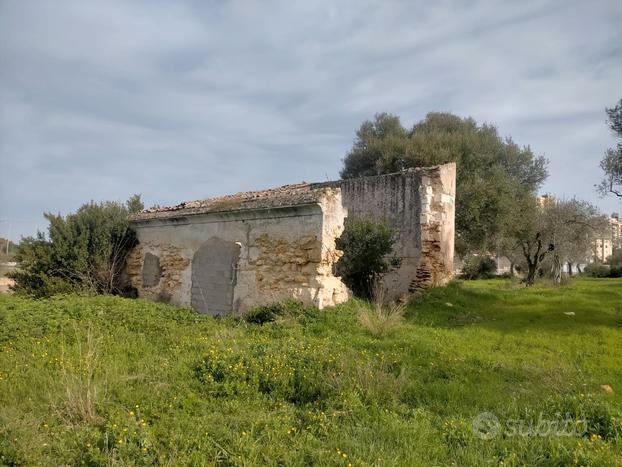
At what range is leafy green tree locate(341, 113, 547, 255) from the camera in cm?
1933

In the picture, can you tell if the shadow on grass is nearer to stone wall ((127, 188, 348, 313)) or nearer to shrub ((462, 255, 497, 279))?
stone wall ((127, 188, 348, 313))

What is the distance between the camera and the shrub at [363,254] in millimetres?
11633

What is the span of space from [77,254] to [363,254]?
7433mm

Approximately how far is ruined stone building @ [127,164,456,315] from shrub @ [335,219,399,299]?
3.69 ft

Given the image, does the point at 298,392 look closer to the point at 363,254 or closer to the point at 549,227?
the point at 363,254

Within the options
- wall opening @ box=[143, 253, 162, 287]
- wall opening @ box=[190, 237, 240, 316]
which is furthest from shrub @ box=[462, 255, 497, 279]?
wall opening @ box=[190, 237, 240, 316]

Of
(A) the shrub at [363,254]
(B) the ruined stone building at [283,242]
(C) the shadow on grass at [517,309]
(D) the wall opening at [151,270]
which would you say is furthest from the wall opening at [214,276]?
(C) the shadow on grass at [517,309]

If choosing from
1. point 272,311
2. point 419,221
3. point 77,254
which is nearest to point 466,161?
point 419,221

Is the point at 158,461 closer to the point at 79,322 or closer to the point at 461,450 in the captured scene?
the point at 461,450

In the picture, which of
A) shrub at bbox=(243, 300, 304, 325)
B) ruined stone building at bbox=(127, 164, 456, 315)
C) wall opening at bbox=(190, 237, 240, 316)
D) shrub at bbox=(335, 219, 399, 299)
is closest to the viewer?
shrub at bbox=(243, 300, 304, 325)

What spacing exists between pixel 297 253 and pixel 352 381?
4.79 metres

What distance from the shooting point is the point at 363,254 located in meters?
11.6

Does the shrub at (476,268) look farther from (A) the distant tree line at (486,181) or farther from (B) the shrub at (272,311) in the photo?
(B) the shrub at (272,311)

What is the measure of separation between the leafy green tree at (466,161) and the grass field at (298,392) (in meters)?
11.0
